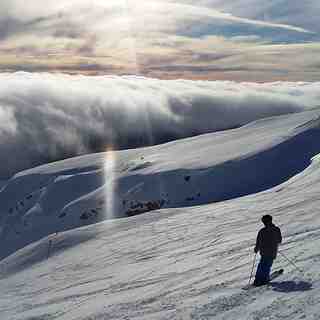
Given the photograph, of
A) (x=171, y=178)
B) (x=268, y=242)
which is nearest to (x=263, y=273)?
(x=268, y=242)

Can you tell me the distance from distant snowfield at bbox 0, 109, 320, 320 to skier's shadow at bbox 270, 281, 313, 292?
A: 37 millimetres

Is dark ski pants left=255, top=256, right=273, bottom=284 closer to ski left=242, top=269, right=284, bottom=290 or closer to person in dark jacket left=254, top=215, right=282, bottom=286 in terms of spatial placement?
person in dark jacket left=254, top=215, right=282, bottom=286

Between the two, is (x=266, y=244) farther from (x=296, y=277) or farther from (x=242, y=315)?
(x=242, y=315)

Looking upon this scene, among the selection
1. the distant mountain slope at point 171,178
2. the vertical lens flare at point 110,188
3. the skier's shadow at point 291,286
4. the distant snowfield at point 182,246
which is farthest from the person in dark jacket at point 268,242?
the vertical lens flare at point 110,188

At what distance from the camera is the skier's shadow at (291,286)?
14547mm

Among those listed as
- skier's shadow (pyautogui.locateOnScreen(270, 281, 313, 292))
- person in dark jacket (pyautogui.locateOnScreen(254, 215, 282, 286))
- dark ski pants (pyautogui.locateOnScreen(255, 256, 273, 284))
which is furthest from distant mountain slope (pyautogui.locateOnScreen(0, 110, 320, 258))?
skier's shadow (pyautogui.locateOnScreen(270, 281, 313, 292))

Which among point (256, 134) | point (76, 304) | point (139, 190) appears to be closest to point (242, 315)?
point (76, 304)

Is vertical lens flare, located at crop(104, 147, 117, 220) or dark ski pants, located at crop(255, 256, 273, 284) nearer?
dark ski pants, located at crop(255, 256, 273, 284)

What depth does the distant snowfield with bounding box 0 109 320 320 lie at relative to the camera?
1605 centimetres

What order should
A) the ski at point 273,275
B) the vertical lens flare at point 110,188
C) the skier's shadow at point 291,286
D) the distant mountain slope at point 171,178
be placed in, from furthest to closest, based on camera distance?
the vertical lens flare at point 110,188
the distant mountain slope at point 171,178
the ski at point 273,275
the skier's shadow at point 291,286

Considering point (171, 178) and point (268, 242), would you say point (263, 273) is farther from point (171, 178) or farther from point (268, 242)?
point (171, 178)

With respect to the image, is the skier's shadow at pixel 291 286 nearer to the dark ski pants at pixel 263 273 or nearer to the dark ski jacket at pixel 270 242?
the dark ski pants at pixel 263 273

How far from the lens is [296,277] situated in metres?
15.7

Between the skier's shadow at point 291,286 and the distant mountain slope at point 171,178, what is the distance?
59.7 metres
